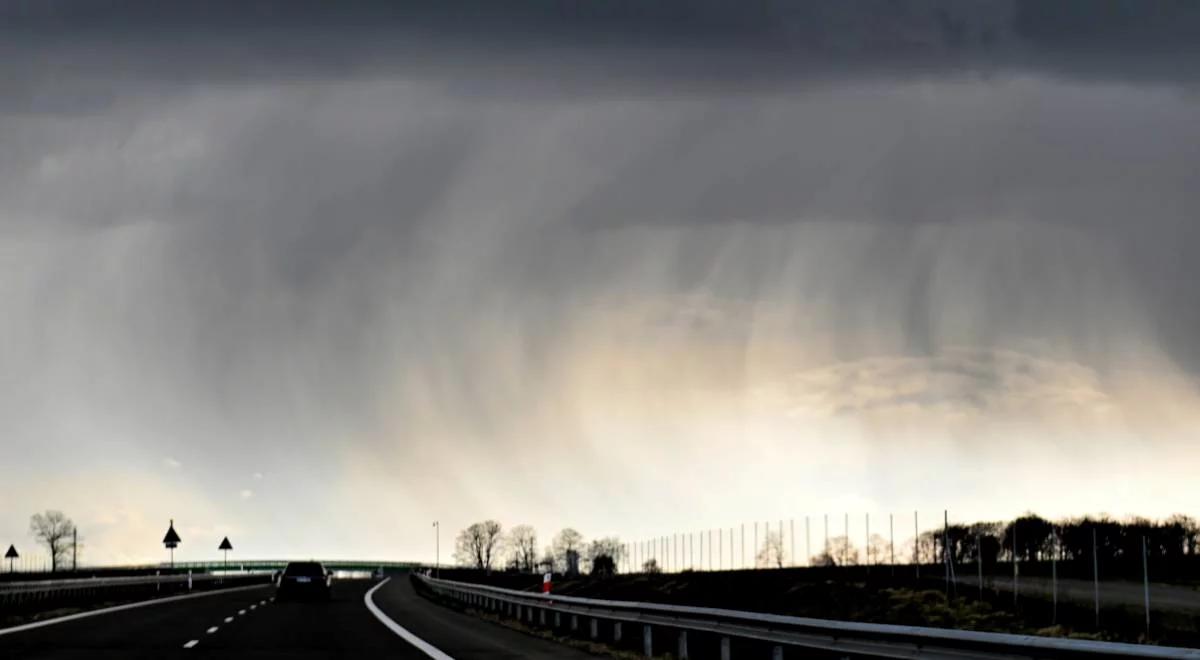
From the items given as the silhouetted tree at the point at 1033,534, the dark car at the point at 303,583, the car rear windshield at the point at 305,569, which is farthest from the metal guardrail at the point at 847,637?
the silhouetted tree at the point at 1033,534

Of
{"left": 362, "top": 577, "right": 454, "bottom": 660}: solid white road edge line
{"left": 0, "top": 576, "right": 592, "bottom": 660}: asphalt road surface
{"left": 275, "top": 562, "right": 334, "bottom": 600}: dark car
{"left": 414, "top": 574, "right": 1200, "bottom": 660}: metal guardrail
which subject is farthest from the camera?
{"left": 275, "top": 562, "right": 334, "bottom": 600}: dark car

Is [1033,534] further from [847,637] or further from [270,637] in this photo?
[847,637]

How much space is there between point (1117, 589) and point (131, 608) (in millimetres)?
39226

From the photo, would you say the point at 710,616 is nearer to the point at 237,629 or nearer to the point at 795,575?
the point at 237,629

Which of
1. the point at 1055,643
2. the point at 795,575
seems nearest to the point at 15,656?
the point at 1055,643

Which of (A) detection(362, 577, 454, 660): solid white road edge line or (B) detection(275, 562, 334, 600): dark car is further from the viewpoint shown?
(B) detection(275, 562, 334, 600): dark car

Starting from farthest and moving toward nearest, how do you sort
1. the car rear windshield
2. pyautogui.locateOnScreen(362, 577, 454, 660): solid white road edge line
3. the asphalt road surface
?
the car rear windshield < the asphalt road surface < pyautogui.locateOnScreen(362, 577, 454, 660): solid white road edge line

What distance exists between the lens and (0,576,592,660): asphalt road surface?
82.4 feet

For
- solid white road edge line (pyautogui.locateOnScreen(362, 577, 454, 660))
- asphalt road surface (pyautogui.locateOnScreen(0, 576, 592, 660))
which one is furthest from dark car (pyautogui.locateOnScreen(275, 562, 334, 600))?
solid white road edge line (pyautogui.locateOnScreen(362, 577, 454, 660))

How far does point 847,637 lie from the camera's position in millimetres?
17125

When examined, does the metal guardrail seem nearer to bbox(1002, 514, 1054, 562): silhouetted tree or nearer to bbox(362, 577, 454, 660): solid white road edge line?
bbox(362, 577, 454, 660): solid white road edge line

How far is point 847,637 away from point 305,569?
40.6m

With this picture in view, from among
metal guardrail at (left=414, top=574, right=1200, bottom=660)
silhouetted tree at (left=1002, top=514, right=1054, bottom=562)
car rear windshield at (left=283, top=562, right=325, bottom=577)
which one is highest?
metal guardrail at (left=414, top=574, right=1200, bottom=660)

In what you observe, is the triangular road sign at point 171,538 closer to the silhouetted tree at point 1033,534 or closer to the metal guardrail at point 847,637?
the metal guardrail at point 847,637
